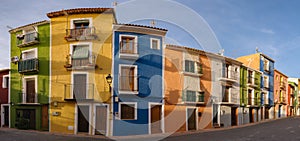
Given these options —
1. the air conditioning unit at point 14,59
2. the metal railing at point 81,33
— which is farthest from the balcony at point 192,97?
the air conditioning unit at point 14,59

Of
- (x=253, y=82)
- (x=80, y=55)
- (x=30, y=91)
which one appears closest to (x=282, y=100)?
(x=253, y=82)

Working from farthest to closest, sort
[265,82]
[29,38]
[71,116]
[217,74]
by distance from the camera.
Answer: [265,82], [217,74], [29,38], [71,116]

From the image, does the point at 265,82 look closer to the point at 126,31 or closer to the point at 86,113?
the point at 126,31

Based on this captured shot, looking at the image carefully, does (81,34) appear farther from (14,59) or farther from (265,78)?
(265,78)

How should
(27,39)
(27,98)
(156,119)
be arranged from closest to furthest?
(156,119), (27,98), (27,39)

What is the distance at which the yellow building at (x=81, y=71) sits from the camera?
16125 millimetres

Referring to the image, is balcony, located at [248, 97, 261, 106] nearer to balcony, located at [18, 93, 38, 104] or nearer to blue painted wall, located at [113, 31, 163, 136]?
blue painted wall, located at [113, 31, 163, 136]

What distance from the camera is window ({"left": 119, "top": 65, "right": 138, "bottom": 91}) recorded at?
16.6m

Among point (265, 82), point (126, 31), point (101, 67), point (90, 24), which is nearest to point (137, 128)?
point (101, 67)

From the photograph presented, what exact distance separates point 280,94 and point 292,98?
7.90 m

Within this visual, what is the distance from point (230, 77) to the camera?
2364 cm

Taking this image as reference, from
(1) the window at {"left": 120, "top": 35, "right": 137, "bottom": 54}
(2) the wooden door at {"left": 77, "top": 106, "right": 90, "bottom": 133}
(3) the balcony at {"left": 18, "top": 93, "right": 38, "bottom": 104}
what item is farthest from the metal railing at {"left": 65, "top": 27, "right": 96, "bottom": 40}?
(3) the balcony at {"left": 18, "top": 93, "right": 38, "bottom": 104}

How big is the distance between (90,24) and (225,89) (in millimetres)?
14393

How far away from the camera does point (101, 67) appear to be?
54.1ft
